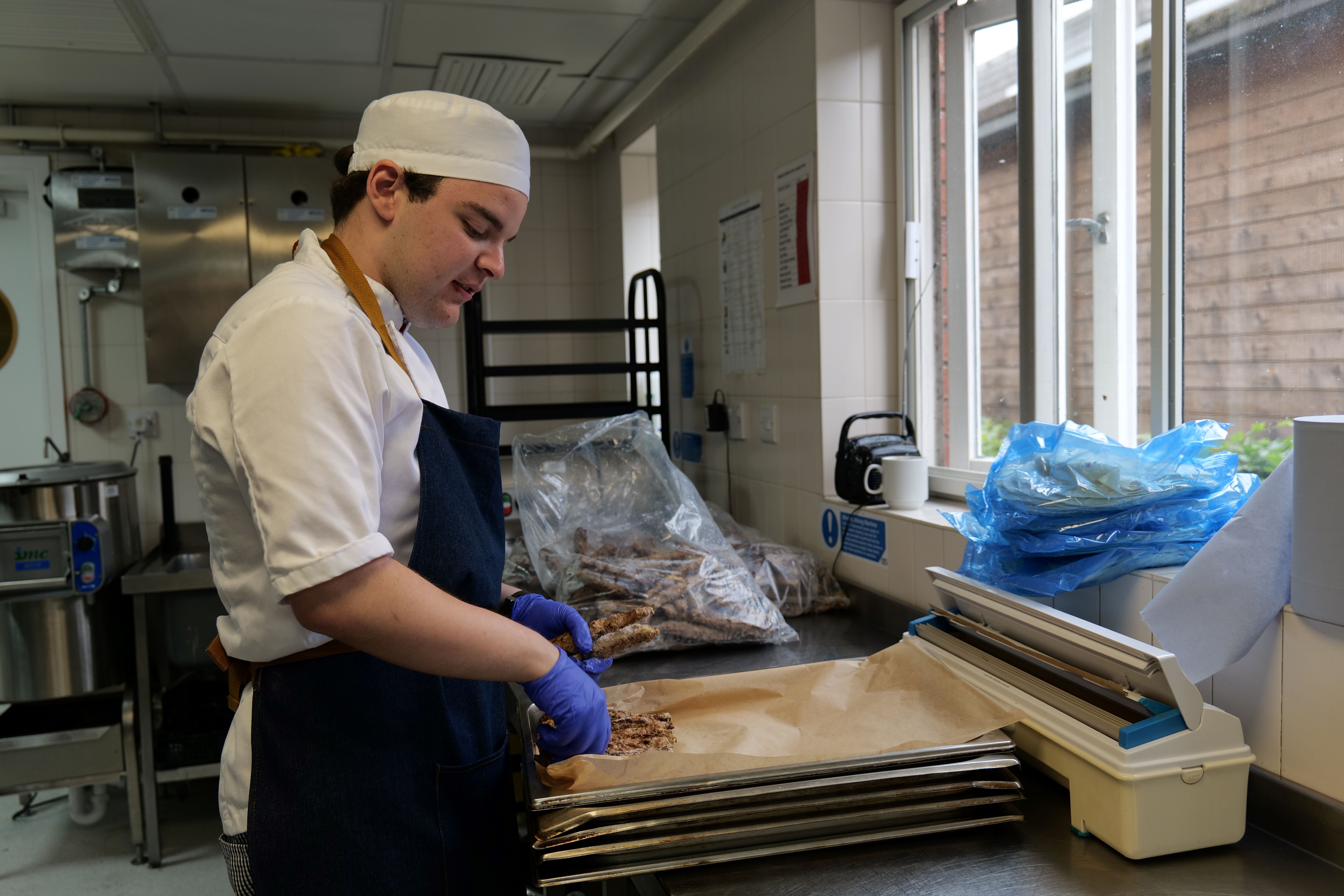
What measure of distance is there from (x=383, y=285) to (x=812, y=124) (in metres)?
1.39

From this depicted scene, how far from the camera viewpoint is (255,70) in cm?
315

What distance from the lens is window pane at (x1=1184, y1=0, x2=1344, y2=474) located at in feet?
4.13

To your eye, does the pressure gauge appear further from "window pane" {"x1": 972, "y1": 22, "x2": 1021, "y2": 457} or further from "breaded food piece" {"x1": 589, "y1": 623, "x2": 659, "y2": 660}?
"window pane" {"x1": 972, "y1": 22, "x2": 1021, "y2": 457}

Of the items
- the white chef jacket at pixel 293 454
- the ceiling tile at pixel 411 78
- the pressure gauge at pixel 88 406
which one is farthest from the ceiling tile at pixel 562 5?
the pressure gauge at pixel 88 406

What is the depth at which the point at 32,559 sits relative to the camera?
251 cm

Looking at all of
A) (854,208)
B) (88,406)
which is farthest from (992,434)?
(88,406)

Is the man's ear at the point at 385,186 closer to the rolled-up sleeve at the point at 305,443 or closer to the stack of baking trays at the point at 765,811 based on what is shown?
the rolled-up sleeve at the point at 305,443

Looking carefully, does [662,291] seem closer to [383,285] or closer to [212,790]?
[383,285]

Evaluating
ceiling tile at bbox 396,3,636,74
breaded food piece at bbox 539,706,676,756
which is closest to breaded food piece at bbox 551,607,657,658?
breaded food piece at bbox 539,706,676,756

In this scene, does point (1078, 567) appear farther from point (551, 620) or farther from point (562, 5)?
point (562, 5)

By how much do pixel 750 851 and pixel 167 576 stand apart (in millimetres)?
2189

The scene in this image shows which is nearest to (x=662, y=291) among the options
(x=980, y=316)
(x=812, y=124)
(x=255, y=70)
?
(x=812, y=124)

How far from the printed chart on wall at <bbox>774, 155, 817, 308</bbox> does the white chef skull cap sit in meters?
1.22

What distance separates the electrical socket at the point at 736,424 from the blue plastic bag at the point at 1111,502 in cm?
132
